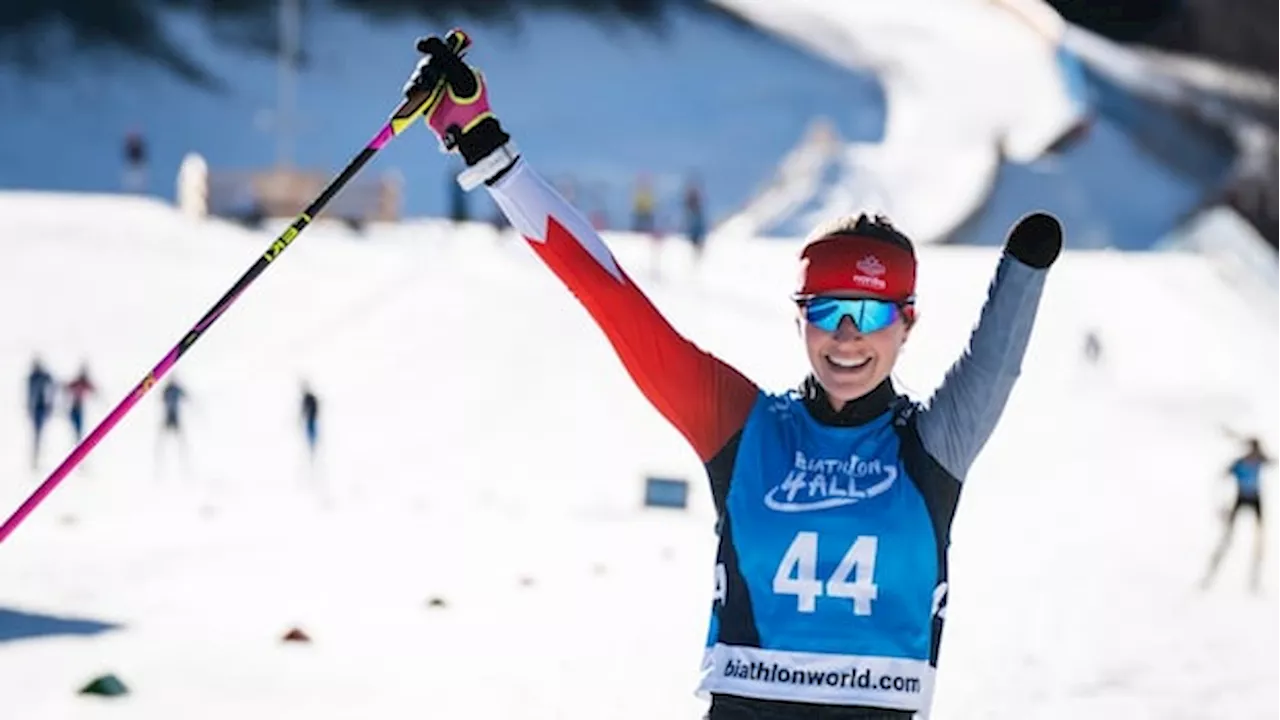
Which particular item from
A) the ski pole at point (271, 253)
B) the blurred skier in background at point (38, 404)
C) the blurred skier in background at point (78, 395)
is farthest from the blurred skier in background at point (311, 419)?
the ski pole at point (271, 253)

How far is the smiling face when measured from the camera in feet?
12.1

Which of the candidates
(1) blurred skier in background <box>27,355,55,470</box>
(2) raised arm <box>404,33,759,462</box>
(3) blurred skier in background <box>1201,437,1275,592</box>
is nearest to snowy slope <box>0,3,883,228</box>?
(1) blurred skier in background <box>27,355,55,470</box>

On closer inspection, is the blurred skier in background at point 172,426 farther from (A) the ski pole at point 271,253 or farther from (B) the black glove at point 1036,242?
(B) the black glove at point 1036,242

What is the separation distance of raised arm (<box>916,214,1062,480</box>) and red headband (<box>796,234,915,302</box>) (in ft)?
0.51

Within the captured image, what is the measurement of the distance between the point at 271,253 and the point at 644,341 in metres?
1.41

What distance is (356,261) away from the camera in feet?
119

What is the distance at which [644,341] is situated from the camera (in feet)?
12.5

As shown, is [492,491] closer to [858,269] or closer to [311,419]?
[311,419]

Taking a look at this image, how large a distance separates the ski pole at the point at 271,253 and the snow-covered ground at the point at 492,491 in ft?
3.96

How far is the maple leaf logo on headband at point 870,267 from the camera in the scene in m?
3.71

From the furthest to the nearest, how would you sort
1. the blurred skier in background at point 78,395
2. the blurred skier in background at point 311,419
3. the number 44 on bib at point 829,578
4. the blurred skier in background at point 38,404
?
→ 1. the blurred skier in background at point 78,395
2. the blurred skier in background at point 311,419
3. the blurred skier in background at point 38,404
4. the number 44 on bib at point 829,578

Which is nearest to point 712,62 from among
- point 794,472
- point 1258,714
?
point 1258,714

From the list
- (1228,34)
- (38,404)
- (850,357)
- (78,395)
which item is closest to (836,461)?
(850,357)

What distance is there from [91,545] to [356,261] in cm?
2085
